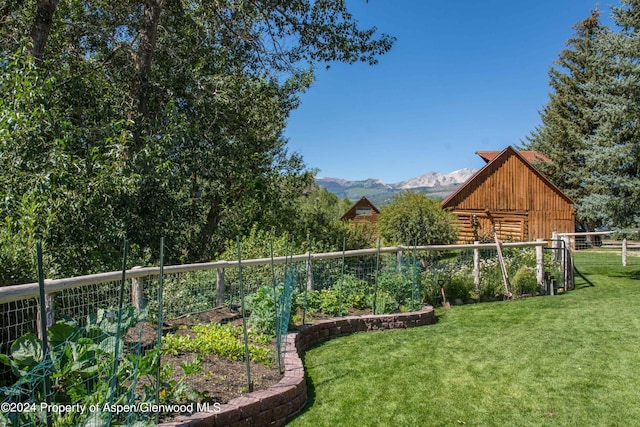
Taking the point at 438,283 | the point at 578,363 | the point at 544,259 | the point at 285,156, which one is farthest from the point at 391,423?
the point at 285,156

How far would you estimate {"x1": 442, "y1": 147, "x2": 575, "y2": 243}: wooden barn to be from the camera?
25203 millimetres

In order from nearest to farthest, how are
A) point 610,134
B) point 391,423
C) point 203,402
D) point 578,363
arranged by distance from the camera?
point 203,402 → point 391,423 → point 578,363 → point 610,134

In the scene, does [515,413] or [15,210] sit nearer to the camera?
[515,413]

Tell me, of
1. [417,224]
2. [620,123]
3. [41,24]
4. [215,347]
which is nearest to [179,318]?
[215,347]

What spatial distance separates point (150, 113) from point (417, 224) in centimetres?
989

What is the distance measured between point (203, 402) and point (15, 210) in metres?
3.94

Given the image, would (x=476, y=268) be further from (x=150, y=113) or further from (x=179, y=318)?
(x=150, y=113)

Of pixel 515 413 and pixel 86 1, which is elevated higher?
pixel 86 1

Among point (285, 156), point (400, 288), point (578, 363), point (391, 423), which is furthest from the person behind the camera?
point (285, 156)

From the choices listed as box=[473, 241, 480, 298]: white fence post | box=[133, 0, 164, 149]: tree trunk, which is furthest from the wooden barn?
box=[133, 0, 164, 149]: tree trunk

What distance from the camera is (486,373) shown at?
5066 mm

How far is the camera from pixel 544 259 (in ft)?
37.3

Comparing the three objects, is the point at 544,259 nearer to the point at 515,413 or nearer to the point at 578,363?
the point at 578,363

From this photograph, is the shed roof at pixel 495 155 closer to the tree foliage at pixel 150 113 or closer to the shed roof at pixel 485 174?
the shed roof at pixel 485 174
